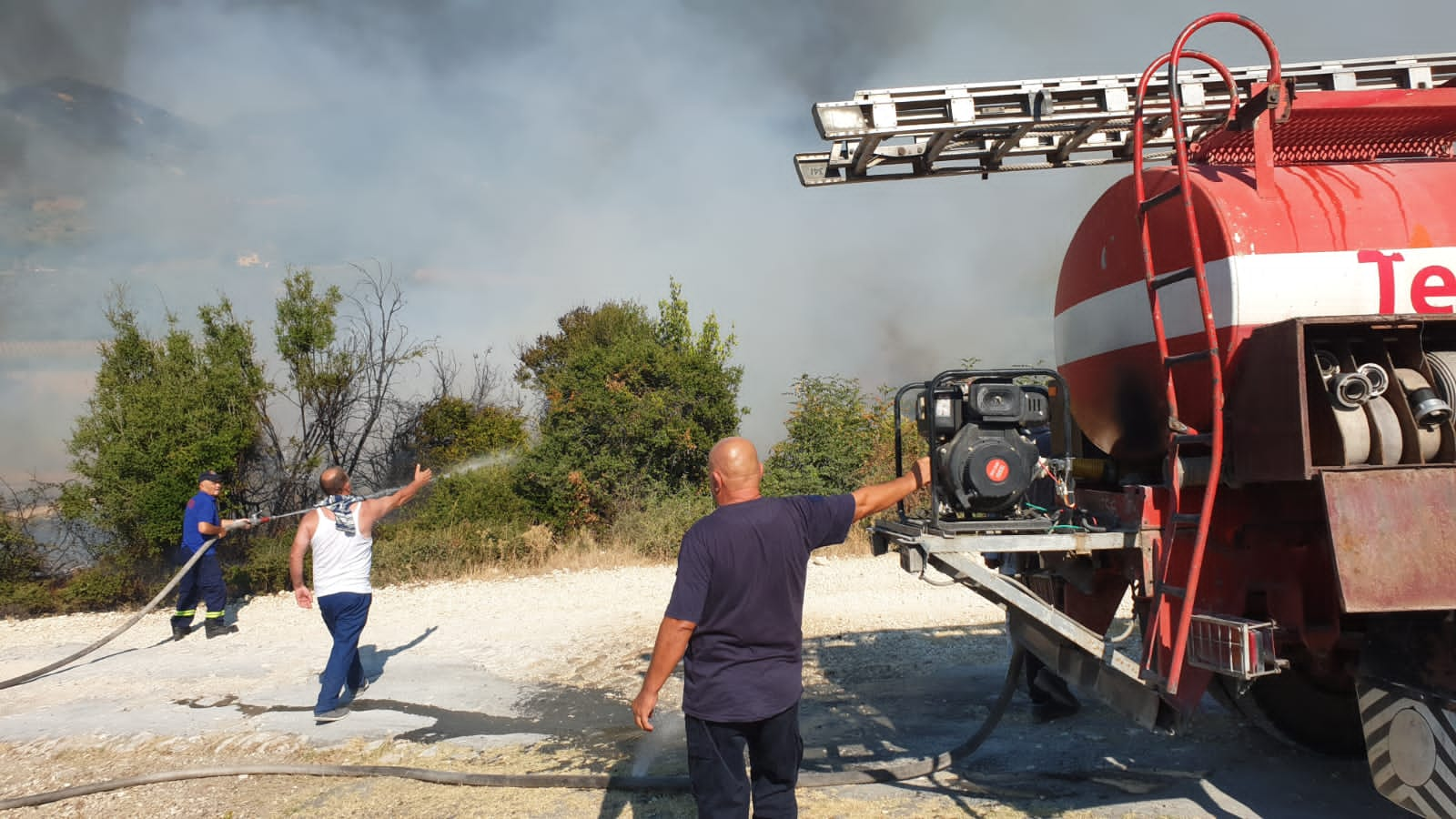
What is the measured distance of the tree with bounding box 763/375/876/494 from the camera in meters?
15.3

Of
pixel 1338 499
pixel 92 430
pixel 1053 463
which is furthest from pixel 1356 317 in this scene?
pixel 92 430

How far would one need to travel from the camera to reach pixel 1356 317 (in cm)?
337

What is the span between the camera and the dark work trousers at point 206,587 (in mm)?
10180

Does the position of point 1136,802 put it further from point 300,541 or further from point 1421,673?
point 300,541

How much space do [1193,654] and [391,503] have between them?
5.78 meters

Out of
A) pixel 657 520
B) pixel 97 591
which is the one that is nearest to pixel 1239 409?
pixel 657 520

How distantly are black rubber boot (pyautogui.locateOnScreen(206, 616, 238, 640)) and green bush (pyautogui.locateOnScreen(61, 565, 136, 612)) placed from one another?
308 cm

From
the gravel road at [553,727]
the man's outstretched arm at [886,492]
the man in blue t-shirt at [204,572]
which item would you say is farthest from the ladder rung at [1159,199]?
the man in blue t-shirt at [204,572]

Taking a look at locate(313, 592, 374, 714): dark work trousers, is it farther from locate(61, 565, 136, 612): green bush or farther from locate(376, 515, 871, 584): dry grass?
locate(61, 565, 136, 612): green bush

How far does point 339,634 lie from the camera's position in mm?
6852

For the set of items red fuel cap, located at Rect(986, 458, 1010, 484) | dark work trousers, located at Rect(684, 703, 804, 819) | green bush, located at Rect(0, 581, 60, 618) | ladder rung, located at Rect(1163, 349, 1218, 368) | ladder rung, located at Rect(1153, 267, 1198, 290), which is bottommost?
green bush, located at Rect(0, 581, 60, 618)

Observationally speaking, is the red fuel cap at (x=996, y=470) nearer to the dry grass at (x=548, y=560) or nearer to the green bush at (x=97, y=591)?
the dry grass at (x=548, y=560)

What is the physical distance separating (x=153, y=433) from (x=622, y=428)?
6.65m

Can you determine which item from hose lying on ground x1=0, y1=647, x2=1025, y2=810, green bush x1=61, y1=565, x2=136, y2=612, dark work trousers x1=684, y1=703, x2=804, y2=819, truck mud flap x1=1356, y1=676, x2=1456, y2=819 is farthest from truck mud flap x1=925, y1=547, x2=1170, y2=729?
green bush x1=61, y1=565, x2=136, y2=612
